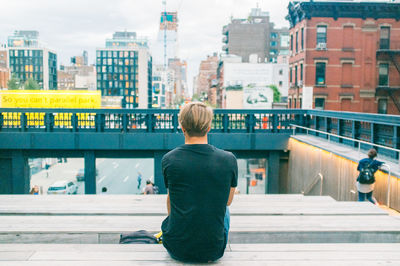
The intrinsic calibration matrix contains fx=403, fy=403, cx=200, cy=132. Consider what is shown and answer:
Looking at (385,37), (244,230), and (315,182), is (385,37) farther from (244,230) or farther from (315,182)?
(244,230)

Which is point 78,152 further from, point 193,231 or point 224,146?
point 193,231

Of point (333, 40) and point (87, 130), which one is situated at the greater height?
point (333, 40)

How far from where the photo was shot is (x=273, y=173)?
671 inches

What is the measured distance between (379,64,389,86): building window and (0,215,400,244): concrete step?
36.9 metres

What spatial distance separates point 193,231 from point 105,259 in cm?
80

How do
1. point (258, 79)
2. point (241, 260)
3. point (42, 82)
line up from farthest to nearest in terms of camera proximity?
point (42, 82), point (258, 79), point (241, 260)

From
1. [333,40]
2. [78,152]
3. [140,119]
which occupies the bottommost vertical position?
[78,152]

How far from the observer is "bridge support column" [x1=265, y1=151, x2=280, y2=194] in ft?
55.5

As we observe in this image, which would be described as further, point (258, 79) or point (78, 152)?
point (258, 79)

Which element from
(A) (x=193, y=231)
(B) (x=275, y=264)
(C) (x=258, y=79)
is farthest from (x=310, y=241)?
(C) (x=258, y=79)

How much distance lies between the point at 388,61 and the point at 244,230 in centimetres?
3836

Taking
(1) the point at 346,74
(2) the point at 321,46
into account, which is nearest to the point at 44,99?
(2) the point at 321,46

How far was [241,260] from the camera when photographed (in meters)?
3.46

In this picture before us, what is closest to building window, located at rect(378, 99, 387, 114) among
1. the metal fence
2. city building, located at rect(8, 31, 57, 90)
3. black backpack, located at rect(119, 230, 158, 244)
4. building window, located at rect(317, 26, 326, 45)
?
building window, located at rect(317, 26, 326, 45)
